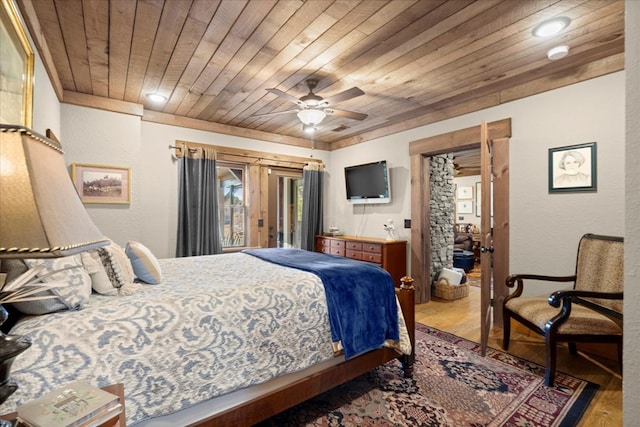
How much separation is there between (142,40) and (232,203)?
2570 millimetres

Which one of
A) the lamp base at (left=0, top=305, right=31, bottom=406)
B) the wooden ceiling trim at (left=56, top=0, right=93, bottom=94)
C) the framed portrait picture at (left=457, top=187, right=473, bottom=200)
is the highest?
the wooden ceiling trim at (left=56, top=0, right=93, bottom=94)

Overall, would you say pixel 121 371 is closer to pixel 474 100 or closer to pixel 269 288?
pixel 269 288

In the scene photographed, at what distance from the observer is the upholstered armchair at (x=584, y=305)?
2080 mm

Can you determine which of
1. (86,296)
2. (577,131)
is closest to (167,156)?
(86,296)

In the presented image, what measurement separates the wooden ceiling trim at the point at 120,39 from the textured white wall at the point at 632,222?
2.42 meters

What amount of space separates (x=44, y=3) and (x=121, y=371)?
2.21 meters

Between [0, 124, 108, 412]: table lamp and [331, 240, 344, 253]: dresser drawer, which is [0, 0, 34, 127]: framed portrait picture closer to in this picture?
[0, 124, 108, 412]: table lamp

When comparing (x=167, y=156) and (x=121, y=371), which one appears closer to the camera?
(x=121, y=371)

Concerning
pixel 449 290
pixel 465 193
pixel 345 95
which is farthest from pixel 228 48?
pixel 465 193

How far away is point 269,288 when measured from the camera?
1.73m

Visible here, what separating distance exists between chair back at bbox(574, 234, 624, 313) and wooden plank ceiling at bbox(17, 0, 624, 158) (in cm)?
144

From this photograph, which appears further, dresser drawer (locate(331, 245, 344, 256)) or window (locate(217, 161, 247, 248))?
dresser drawer (locate(331, 245, 344, 256))

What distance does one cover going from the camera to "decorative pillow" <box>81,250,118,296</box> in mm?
1502

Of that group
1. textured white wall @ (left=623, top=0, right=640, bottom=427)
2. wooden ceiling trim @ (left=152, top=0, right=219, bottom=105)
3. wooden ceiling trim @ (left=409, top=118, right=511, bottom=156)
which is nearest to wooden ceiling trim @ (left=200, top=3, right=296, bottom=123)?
wooden ceiling trim @ (left=152, top=0, right=219, bottom=105)
